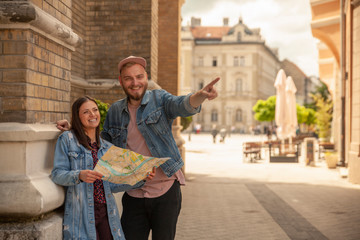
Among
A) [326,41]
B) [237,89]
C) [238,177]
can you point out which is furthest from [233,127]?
[238,177]

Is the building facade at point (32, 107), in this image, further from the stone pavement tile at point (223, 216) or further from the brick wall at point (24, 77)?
the stone pavement tile at point (223, 216)

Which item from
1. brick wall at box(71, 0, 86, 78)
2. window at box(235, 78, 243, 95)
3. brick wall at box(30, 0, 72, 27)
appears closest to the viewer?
brick wall at box(30, 0, 72, 27)

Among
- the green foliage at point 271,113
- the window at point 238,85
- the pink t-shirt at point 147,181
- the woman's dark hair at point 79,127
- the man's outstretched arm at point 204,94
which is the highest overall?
the window at point 238,85

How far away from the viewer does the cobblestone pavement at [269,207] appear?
6.28 metres

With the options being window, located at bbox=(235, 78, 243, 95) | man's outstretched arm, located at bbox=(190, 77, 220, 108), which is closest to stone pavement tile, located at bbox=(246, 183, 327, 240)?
man's outstretched arm, located at bbox=(190, 77, 220, 108)

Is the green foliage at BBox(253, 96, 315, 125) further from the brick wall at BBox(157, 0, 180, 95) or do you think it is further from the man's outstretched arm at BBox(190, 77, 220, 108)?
the man's outstretched arm at BBox(190, 77, 220, 108)

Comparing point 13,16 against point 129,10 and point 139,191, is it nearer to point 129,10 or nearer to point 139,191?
point 139,191

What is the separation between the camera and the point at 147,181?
10.8 feet

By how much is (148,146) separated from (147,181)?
0.83ft

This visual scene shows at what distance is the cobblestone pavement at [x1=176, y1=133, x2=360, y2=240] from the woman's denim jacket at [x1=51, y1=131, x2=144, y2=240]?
298 centimetres

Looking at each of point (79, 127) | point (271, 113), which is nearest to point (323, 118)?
point (271, 113)

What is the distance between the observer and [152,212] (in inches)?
130

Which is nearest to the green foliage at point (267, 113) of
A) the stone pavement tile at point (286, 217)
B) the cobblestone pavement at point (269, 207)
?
the cobblestone pavement at point (269, 207)

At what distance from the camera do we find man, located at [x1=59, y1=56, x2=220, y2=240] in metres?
3.29
